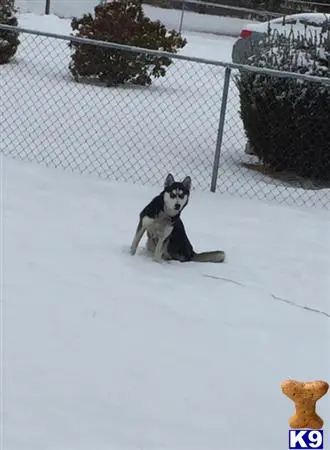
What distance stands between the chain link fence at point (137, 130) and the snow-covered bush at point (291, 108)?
0.23 m

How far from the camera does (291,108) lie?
930cm

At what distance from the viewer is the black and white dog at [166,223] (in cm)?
629

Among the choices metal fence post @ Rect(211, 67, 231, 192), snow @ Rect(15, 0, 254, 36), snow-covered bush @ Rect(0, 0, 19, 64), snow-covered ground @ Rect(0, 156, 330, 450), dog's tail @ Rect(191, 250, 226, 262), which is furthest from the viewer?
snow @ Rect(15, 0, 254, 36)

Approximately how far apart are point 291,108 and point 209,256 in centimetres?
319

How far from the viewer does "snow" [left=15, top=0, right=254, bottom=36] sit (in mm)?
25609

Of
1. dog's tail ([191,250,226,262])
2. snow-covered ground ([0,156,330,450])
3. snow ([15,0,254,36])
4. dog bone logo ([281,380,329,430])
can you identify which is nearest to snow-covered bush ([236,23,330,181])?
snow-covered ground ([0,156,330,450])

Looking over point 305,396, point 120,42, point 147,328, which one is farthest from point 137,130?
point 305,396

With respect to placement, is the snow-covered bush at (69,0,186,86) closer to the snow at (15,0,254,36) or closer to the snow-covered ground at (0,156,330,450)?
the snow-covered ground at (0,156,330,450)

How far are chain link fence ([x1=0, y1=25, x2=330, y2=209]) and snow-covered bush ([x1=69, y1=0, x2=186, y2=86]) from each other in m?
0.19

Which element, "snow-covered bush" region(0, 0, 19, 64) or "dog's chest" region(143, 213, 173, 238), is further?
"snow-covered bush" region(0, 0, 19, 64)

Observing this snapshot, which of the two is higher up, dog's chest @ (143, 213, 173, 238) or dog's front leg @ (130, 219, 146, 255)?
dog's chest @ (143, 213, 173, 238)

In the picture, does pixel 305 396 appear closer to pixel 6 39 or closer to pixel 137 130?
pixel 137 130

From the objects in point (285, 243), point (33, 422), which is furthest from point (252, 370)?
point (285, 243)

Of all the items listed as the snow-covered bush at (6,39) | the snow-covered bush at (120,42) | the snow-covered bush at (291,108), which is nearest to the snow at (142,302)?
the snow-covered bush at (291,108)
